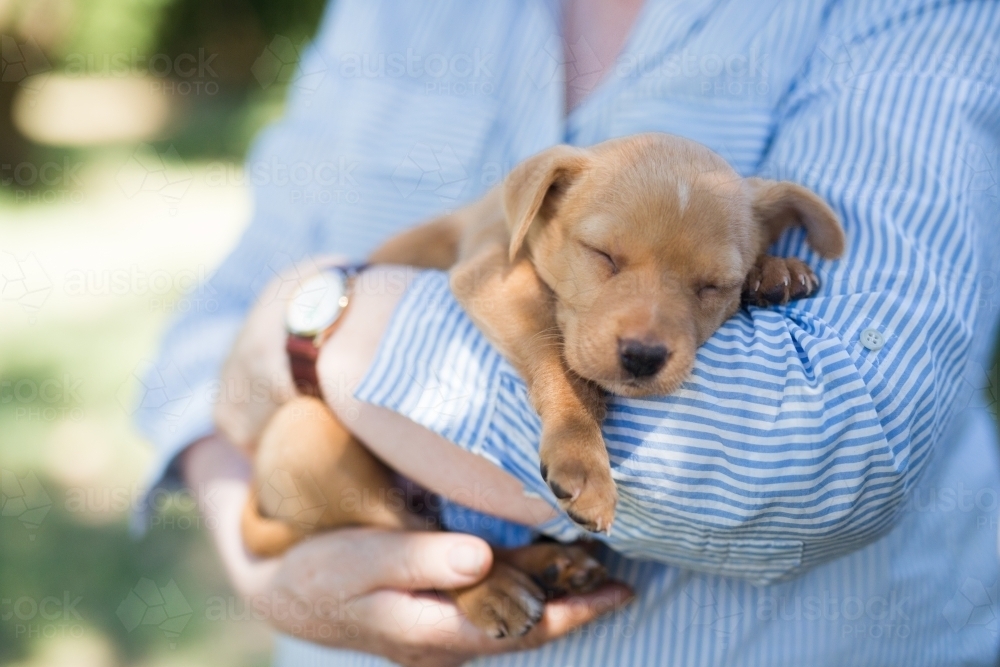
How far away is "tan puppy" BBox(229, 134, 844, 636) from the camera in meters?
2.00

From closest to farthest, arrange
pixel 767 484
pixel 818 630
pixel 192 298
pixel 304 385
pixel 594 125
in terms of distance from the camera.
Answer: pixel 767 484, pixel 818 630, pixel 304 385, pixel 594 125, pixel 192 298

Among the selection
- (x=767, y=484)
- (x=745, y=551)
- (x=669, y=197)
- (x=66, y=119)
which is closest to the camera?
(x=767, y=484)

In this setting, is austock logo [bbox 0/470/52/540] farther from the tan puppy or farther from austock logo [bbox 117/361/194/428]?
the tan puppy

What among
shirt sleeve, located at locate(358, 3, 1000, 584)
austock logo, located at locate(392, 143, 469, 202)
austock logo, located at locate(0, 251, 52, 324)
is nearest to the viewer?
shirt sleeve, located at locate(358, 3, 1000, 584)

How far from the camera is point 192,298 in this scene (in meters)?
3.25

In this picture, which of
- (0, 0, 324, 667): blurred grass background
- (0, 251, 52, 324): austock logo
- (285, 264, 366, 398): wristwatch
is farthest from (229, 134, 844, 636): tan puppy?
(0, 251, 52, 324): austock logo

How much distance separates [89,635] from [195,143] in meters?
7.73

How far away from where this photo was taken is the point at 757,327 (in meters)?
2.00

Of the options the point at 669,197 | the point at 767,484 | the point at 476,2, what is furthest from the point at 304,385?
the point at 476,2

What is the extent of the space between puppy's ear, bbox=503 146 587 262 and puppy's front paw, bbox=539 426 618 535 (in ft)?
1.82

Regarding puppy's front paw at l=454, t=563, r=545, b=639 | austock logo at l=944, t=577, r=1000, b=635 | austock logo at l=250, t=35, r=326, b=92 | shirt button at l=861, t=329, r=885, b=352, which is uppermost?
shirt button at l=861, t=329, r=885, b=352

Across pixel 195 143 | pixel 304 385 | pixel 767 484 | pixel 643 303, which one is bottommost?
pixel 195 143

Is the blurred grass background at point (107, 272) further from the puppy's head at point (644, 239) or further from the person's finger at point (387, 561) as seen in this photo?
the puppy's head at point (644, 239)

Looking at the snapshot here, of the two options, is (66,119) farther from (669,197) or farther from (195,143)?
(669,197)
